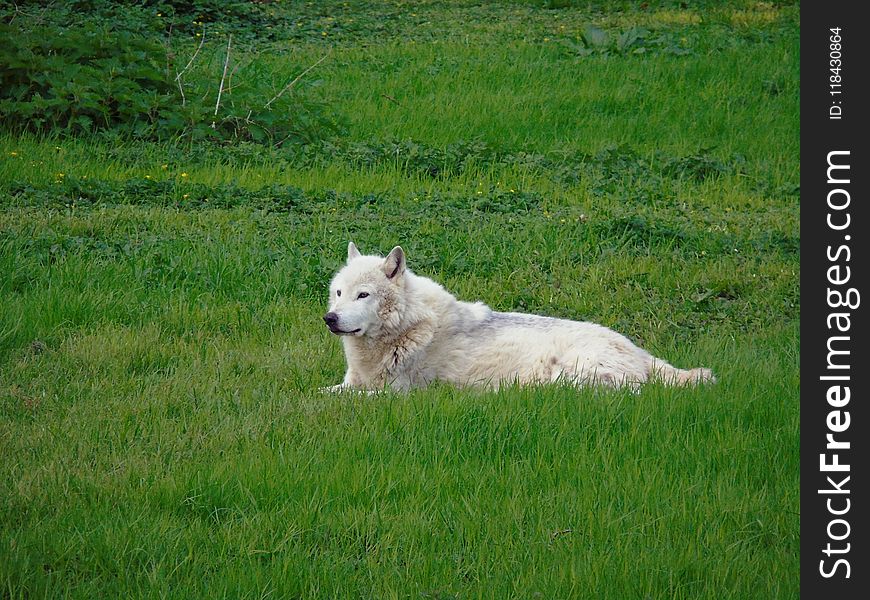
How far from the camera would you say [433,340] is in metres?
7.23

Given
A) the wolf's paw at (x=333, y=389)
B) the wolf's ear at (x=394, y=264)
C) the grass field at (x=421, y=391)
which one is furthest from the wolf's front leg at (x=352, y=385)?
the wolf's ear at (x=394, y=264)

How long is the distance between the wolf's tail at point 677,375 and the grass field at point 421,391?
0.16 metres

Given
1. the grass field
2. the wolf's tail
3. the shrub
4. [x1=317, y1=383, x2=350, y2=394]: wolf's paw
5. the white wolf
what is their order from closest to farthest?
1. the grass field
2. the wolf's tail
3. [x1=317, y1=383, x2=350, y2=394]: wolf's paw
4. the white wolf
5. the shrub

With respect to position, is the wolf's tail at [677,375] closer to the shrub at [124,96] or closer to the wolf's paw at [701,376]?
the wolf's paw at [701,376]

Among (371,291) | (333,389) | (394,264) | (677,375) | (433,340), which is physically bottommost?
(333,389)

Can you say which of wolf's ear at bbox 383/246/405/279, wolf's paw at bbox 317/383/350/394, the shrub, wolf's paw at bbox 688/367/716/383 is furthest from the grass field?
wolf's ear at bbox 383/246/405/279

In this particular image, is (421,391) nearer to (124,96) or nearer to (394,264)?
(394,264)

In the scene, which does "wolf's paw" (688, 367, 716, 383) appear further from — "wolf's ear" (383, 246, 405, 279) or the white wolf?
"wolf's ear" (383, 246, 405, 279)

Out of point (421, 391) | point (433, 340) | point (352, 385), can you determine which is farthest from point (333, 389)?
point (433, 340)

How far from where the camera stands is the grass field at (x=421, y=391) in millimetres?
4484

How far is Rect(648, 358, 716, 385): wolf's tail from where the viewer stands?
258 inches

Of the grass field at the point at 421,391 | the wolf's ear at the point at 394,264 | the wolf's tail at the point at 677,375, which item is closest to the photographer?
the grass field at the point at 421,391

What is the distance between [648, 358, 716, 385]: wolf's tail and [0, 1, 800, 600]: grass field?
0.16 metres

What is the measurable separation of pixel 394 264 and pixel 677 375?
2.14m
